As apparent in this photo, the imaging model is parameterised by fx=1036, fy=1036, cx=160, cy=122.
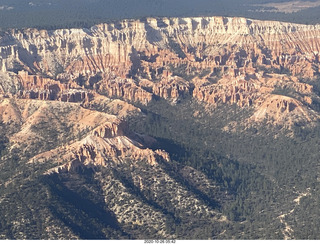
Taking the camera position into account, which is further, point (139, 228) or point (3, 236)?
point (139, 228)

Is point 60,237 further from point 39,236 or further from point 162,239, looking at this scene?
point 162,239

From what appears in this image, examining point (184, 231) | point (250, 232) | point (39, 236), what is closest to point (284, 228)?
point (250, 232)

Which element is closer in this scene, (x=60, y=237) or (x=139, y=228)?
(x=60, y=237)

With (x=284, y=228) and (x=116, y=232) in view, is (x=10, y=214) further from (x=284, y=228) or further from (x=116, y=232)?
(x=284, y=228)

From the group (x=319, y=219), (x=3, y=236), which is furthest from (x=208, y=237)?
(x=3, y=236)

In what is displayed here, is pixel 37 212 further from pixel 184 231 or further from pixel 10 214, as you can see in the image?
pixel 184 231

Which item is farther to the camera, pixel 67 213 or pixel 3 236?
pixel 67 213

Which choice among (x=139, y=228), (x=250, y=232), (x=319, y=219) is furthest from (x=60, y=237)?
(x=319, y=219)
